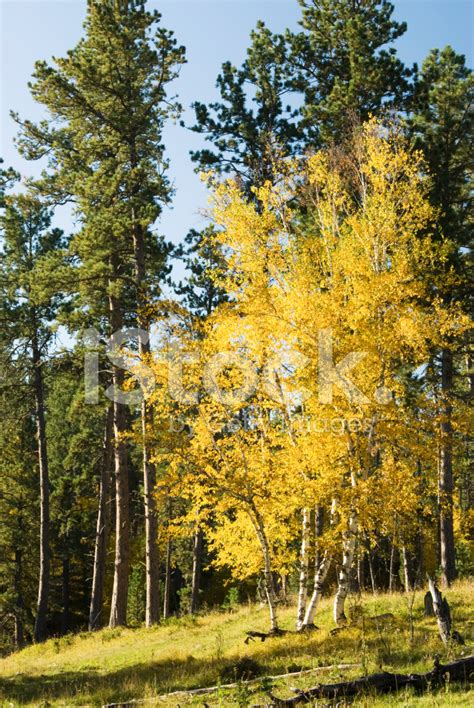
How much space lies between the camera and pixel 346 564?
11.2 m

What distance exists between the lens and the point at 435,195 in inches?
637

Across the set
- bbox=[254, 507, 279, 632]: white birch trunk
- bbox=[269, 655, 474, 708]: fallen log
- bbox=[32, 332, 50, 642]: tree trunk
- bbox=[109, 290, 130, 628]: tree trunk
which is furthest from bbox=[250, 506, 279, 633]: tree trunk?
bbox=[32, 332, 50, 642]: tree trunk

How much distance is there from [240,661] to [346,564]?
2.81 m

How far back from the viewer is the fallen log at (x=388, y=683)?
6.54 meters

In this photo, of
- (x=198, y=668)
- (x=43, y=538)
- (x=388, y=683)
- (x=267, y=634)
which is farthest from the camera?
(x=43, y=538)

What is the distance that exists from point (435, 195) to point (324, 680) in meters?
12.4

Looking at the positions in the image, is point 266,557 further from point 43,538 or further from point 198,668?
point 43,538

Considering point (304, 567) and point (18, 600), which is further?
point (18, 600)

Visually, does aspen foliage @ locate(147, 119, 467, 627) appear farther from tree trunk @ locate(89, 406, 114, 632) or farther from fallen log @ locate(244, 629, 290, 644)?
tree trunk @ locate(89, 406, 114, 632)

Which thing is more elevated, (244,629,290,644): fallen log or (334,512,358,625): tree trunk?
(334,512,358,625): tree trunk

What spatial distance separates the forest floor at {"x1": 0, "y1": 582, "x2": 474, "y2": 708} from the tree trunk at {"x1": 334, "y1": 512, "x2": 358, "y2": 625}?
24 cm

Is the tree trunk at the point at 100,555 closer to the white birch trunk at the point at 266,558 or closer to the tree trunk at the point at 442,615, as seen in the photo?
the white birch trunk at the point at 266,558

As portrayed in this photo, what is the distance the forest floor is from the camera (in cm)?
769

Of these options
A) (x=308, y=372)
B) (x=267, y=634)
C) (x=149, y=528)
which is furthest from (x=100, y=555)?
(x=308, y=372)
